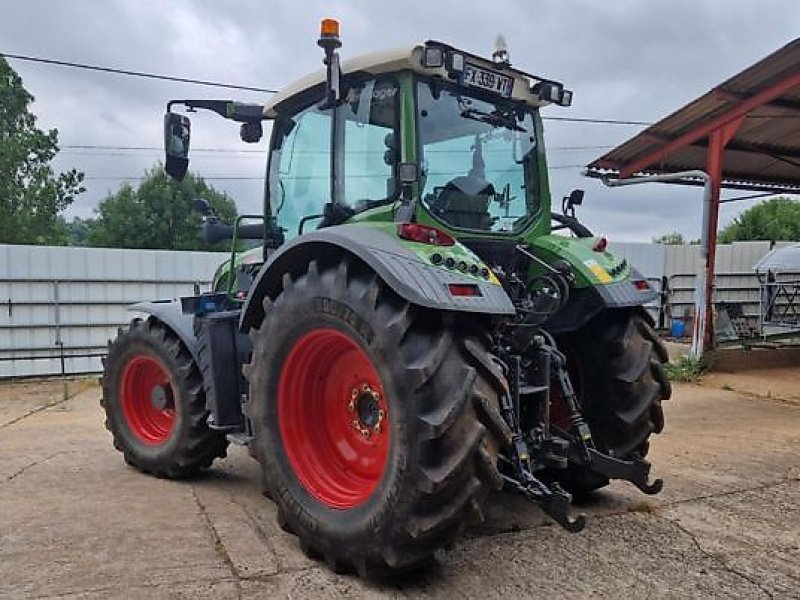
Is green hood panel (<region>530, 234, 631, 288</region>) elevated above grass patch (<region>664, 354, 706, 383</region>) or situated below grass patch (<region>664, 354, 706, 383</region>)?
above

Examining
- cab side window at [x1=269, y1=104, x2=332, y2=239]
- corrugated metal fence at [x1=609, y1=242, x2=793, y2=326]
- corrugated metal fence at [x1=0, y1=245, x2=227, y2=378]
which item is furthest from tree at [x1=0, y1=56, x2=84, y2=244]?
cab side window at [x1=269, y1=104, x2=332, y2=239]

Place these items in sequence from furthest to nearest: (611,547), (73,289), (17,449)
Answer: (73,289), (17,449), (611,547)

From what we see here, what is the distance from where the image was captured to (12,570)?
296cm

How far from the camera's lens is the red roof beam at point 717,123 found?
856 cm

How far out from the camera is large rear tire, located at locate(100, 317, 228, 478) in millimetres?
4309

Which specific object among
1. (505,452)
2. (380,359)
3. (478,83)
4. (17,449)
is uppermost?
(478,83)

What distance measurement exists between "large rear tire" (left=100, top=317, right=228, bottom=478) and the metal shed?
766 cm

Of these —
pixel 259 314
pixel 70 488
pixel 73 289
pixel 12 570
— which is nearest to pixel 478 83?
pixel 259 314

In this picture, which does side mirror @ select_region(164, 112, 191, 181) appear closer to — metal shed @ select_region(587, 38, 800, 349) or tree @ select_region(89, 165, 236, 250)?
metal shed @ select_region(587, 38, 800, 349)

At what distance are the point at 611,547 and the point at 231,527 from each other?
6.09 feet

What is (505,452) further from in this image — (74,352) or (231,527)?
(74,352)

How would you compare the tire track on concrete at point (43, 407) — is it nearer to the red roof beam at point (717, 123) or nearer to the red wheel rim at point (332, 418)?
the red wheel rim at point (332, 418)

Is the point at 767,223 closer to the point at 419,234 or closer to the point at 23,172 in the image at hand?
the point at 23,172

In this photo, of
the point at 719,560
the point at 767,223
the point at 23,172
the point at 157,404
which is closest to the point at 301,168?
the point at 157,404
